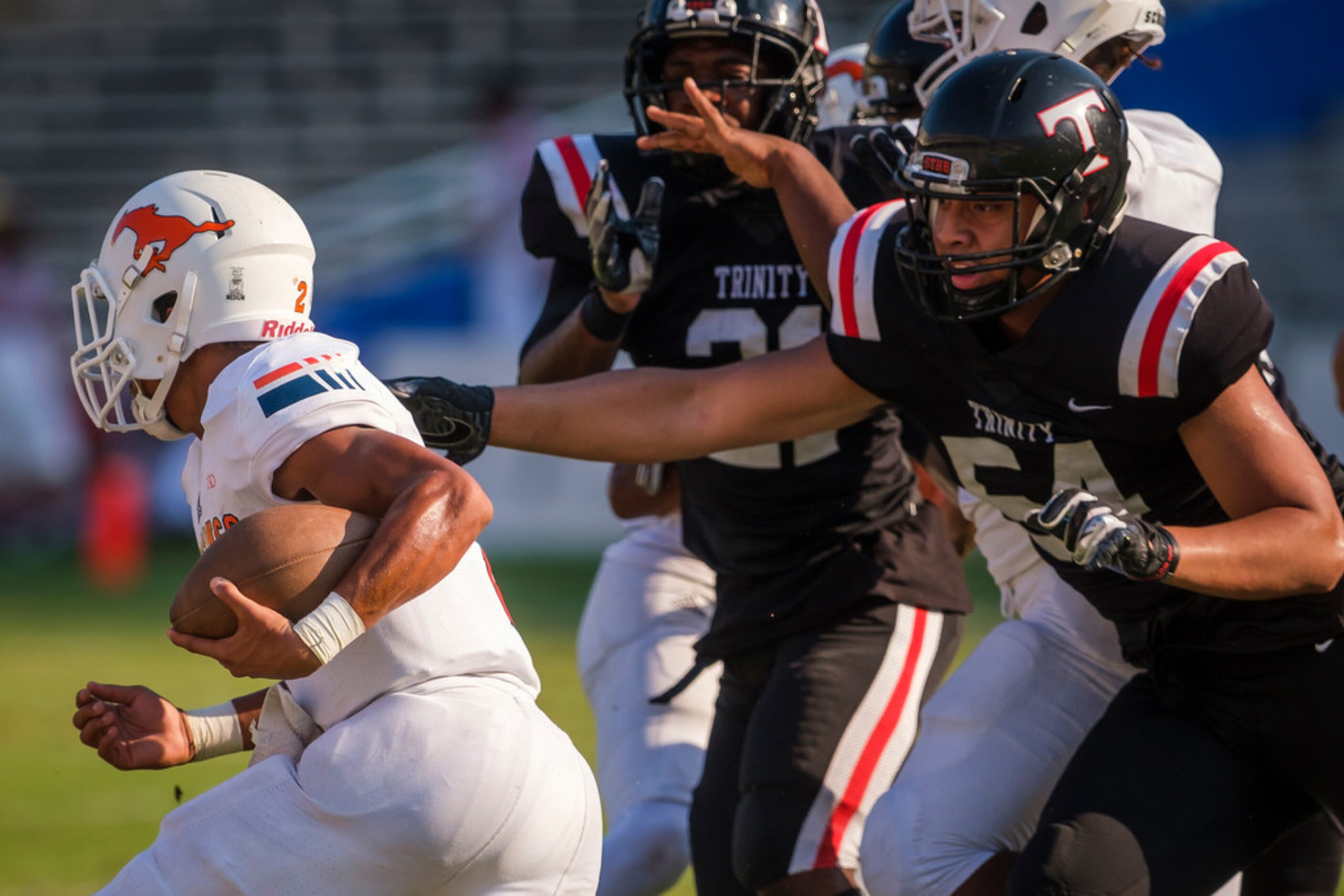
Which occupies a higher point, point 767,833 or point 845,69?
point 845,69

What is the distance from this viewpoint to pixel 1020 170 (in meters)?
2.93

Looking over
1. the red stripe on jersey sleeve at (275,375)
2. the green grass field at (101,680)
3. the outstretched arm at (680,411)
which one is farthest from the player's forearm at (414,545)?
the outstretched arm at (680,411)

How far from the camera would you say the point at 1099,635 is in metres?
3.30

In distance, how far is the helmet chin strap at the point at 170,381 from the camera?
2811 millimetres

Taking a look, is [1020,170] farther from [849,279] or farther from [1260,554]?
[1260,554]

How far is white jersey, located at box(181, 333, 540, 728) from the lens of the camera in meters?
2.54

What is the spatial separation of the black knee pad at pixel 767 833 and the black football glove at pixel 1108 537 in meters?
1.06

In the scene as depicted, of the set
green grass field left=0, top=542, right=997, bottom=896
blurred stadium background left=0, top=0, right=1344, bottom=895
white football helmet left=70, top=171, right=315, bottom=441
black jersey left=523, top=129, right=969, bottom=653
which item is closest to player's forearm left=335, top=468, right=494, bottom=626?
white football helmet left=70, top=171, right=315, bottom=441

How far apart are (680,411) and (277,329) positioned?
862mm

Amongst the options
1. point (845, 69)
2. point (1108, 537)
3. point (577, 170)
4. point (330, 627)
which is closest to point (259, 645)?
point (330, 627)

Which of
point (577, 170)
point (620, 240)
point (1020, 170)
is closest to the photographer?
point (1020, 170)

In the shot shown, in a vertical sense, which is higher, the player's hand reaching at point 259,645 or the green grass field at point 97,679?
the player's hand reaching at point 259,645

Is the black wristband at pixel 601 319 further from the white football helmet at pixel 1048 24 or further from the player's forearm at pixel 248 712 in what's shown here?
the player's forearm at pixel 248 712

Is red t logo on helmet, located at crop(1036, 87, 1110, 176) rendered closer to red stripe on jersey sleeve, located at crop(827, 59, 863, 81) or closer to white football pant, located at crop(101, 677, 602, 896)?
white football pant, located at crop(101, 677, 602, 896)
